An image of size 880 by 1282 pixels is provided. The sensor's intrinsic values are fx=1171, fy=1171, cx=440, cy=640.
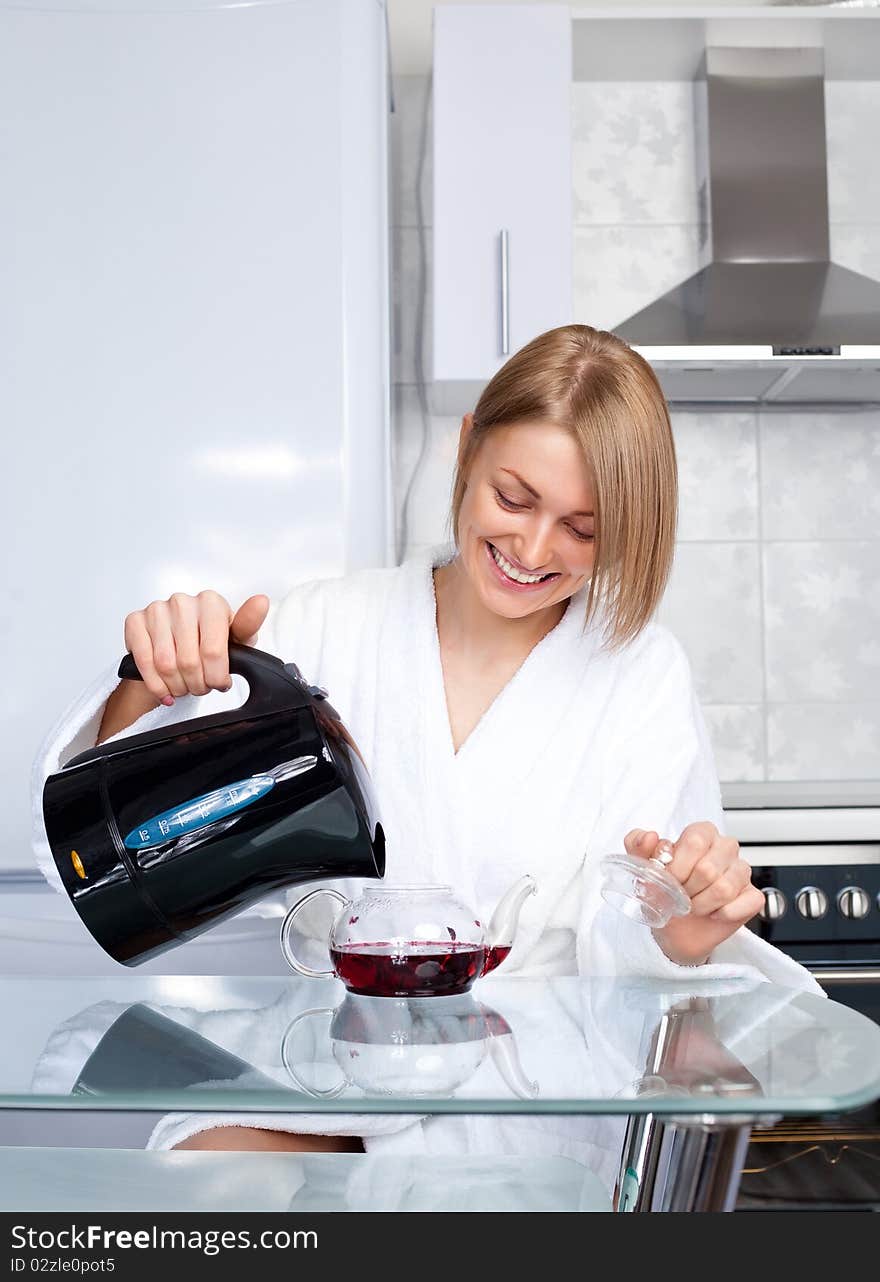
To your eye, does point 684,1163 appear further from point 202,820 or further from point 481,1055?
point 202,820

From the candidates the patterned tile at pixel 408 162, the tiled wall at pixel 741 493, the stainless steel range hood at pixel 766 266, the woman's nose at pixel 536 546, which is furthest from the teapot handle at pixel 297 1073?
the patterned tile at pixel 408 162

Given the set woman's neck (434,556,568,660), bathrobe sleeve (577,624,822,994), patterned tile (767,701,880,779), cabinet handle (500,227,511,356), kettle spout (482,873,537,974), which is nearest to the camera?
kettle spout (482,873,537,974)

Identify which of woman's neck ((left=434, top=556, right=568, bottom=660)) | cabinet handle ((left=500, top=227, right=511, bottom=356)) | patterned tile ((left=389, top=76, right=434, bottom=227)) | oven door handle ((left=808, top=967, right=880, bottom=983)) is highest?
patterned tile ((left=389, top=76, right=434, bottom=227))

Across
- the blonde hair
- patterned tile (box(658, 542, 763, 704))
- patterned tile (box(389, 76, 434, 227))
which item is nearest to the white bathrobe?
the blonde hair

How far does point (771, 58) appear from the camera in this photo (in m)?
2.12

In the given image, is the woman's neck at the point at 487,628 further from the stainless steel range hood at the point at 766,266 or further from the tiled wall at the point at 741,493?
the tiled wall at the point at 741,493

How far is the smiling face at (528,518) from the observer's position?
1.09 metres

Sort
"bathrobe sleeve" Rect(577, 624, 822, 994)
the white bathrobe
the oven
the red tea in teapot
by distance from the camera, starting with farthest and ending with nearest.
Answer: the oven → the white bathrobe → "bathrobe sleeve" Rect(577, 624, 822, 994) → the red tea in teapot

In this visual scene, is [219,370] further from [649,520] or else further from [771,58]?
[771,58]

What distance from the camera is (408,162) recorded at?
7.47 feet

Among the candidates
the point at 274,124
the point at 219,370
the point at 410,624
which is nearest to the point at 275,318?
the point at 219,370

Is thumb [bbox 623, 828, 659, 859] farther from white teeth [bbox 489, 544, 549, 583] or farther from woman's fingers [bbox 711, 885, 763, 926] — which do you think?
white teeth [bbox 489, 544, 549, 583]

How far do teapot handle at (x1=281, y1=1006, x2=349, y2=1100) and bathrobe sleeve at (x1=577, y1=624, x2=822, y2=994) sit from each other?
0.39 m

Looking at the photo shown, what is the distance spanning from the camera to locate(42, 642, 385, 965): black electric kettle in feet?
2.31
